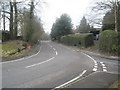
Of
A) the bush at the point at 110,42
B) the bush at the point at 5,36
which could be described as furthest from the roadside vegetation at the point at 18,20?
the bush at the point at 110,42

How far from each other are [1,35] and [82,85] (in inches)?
1304

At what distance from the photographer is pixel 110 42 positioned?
71.2 ft

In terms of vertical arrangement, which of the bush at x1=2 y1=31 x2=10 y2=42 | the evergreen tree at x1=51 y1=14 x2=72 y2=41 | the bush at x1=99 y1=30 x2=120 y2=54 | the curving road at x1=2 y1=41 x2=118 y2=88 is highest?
the evergreen tree at x1=51 y1=14 x2=72 y2=41

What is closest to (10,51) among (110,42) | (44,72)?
(110,42)

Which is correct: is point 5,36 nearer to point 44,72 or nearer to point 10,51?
point 10,51

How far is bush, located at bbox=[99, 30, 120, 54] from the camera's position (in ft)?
68.7

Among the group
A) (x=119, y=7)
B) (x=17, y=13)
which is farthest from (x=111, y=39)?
(x=17, y=13)

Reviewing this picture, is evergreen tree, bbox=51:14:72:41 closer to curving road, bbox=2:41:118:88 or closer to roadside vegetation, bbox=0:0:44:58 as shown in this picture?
roadside vegetation, bbox=0:0:44:58

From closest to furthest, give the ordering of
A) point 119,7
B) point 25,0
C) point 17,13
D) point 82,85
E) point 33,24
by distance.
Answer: point 82,85
point 119,7
point 17,13
point 25,0
point 33,24

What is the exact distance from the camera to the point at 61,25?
61000 millimetres

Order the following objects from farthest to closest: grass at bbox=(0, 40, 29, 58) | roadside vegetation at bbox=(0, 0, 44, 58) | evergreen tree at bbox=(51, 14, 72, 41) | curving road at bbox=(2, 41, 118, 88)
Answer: evergreen tree at bbox=(51, 14, 72, 41) → roadside vegetation at bbox=(0, 0, 44, 58) → grass at bbox=(0, 40, 29, 58) → curving road at bbox=(2, 41, 118, 88)

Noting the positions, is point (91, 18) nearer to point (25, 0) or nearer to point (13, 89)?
point (25, 0)

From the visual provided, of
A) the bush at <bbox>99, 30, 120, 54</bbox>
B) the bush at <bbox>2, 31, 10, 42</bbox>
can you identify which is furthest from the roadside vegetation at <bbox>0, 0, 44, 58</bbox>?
the bush at <bbox>99, 30, 120, 54</bbox>

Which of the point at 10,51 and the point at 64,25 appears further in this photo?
the point at 64,25
